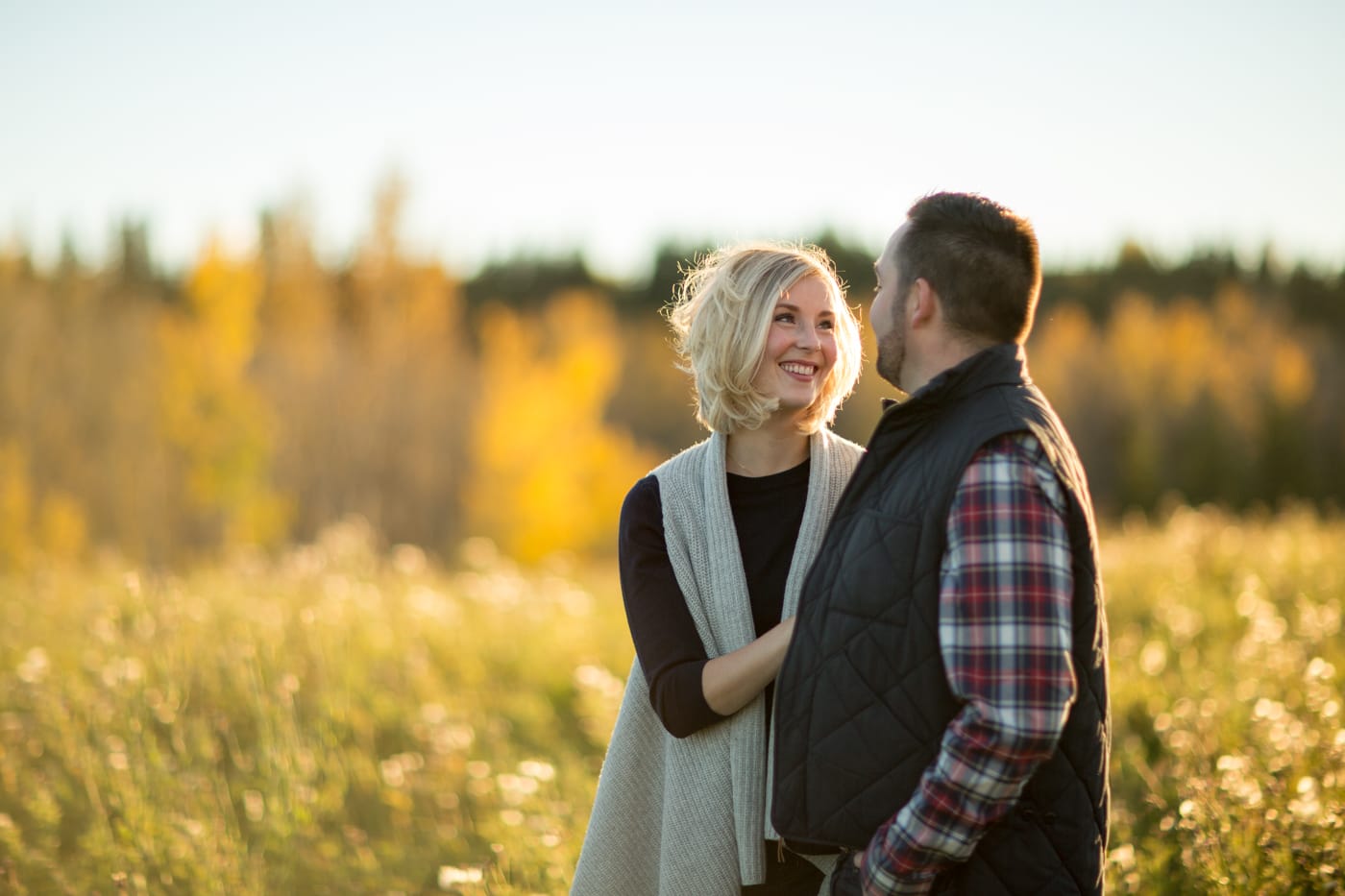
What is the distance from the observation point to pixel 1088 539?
176cm

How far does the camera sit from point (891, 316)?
6.42 feet

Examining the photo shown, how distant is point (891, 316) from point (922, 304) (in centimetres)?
7

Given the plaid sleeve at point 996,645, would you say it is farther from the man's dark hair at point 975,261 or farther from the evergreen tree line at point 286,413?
the evergreen tree line at point 286,413

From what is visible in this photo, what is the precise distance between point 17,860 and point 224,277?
25.4 metres

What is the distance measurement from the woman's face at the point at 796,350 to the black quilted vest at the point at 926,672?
1.77 ft

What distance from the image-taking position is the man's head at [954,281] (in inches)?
73.1

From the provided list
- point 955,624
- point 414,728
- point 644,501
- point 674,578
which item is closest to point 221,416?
point 414,728

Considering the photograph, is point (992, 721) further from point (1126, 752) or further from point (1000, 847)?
point (1126, 752)

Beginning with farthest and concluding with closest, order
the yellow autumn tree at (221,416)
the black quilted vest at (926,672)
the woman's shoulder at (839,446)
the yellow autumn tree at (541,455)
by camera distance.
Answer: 1. the yellow autumn tree at (541,455)
2. the yellow autumn tree at (221,416)
3. the woman's shoulder at (839,446)
4. the black quilted vest at (926,672)

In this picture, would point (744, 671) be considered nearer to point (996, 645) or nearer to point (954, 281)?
point (996, 645)

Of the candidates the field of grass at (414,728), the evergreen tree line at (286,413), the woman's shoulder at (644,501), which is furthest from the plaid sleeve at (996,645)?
the evergreen tree line at (286,413)

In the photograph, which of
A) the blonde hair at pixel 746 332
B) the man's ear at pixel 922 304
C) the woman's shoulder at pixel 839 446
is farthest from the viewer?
the woman's shoulder at pixel 839 446

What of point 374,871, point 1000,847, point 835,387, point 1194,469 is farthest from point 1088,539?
point 1194,469

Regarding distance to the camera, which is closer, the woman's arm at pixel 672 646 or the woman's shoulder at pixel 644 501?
the woman's arm at pixel 672 646
